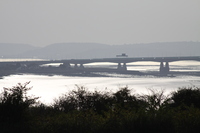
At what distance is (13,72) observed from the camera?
154 meters

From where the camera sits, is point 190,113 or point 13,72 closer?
point 190,113

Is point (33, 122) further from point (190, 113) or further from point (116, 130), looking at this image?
point (190, 113)

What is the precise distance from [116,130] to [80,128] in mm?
1316

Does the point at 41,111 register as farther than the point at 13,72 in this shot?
No

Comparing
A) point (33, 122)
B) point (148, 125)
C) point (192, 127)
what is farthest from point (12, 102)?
point (192, 127)

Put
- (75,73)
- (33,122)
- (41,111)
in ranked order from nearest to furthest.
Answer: (33,122), (41,111), (75,73)

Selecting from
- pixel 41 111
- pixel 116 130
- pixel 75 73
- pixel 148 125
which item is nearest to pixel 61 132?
pixel 116 130

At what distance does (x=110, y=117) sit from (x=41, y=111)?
9.70m

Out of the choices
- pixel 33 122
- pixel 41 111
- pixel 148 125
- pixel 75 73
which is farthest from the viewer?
pixel 75 73

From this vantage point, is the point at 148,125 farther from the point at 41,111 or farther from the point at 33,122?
the point at 41,111

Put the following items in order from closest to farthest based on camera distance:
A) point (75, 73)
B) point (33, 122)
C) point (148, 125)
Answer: point (148, 125) → point (33, 122) → point (75, 73)

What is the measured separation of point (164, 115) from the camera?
63.4 ft

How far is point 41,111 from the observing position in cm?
2873

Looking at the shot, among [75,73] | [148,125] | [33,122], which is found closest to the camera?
[148,125]
